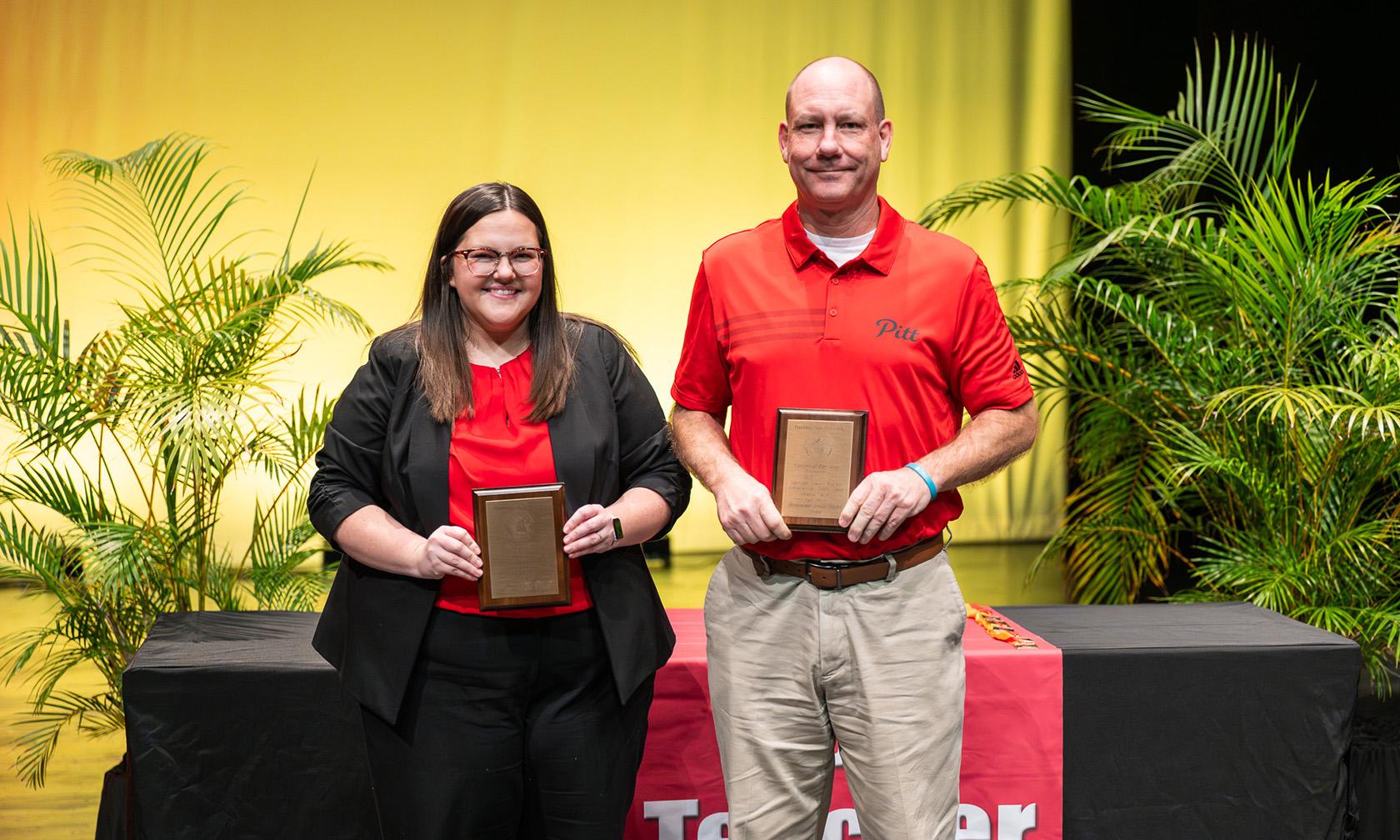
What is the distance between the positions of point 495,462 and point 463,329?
0.24 metres

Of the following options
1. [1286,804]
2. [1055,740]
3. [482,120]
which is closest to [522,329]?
[1055,740]

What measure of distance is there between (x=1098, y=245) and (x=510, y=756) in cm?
286

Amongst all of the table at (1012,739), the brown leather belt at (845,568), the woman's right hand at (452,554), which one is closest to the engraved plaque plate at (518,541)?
the woman's right hand at (452,554)

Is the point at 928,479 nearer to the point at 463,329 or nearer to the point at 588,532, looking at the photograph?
the point at 588,532

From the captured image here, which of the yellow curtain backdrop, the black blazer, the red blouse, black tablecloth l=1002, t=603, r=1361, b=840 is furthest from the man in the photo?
the yellow curtain backdrop

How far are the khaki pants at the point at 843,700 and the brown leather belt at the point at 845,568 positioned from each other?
0.04ft

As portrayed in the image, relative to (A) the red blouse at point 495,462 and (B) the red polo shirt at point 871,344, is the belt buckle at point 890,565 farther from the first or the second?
(A) the red blouse at point 495,462

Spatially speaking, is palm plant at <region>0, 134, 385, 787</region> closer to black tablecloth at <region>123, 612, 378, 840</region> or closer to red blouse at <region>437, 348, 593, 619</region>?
black tablecloth at <region>123, 612, 378, 840</region>

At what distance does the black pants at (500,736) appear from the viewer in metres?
1.98

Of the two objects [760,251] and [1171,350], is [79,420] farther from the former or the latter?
[1171,350]

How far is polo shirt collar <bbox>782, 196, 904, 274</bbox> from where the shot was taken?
82.1 inches

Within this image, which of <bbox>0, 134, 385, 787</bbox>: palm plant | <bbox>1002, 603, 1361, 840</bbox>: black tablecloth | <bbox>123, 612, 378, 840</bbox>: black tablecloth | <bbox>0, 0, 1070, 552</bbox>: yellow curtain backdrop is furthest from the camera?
<bbox>0, 0, 1070, 552</bbox>: yellow curtain backdrop

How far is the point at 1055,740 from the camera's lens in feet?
9.28

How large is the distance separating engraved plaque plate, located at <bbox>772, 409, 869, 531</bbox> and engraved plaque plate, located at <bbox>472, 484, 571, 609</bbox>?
368 mm
